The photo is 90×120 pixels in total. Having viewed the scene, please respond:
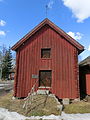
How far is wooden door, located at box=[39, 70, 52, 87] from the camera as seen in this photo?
1378 centimetres

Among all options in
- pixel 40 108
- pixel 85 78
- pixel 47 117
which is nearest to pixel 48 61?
pixel 85 78

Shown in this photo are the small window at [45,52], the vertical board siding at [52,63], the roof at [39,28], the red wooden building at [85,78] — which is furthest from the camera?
the red wooden building at [85,78]

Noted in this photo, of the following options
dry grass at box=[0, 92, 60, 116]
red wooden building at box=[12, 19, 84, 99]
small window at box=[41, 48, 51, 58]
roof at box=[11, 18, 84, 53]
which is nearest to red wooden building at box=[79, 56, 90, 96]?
red wooden building at box=[12, 19, 84, 99]

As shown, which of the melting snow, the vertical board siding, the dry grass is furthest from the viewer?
the vertical board siding

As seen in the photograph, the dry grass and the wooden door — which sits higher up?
the wooden door

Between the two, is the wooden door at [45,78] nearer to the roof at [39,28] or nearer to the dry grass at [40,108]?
the dry grass at [40,108]

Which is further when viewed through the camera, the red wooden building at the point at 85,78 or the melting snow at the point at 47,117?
the red wooden building at the point at 85,78

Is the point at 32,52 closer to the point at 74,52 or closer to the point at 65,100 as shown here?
the point at 74,52

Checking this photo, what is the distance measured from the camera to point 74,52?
1373 cm

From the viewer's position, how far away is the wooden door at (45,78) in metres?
13.8

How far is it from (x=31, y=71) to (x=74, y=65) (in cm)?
438

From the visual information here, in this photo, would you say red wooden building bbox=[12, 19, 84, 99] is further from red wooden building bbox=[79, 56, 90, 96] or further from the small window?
red wooden building bbox=[79, 56, 90, 96]

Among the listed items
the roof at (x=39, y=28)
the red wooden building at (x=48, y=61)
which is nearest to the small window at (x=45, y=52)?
the red wooden building at (x=48, y=61)

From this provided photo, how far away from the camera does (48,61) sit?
14.0m
